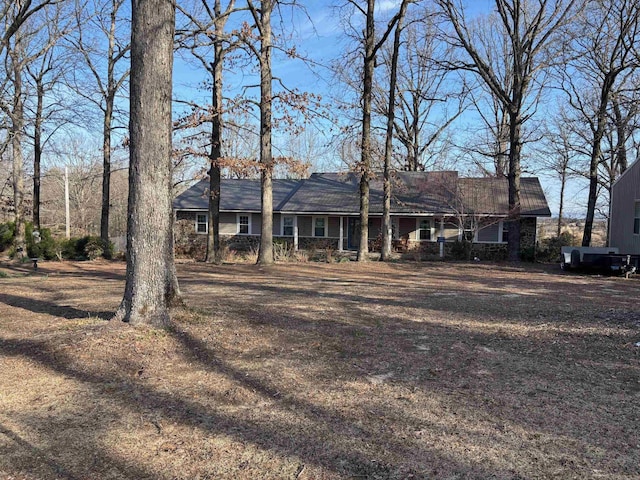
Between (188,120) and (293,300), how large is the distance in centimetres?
880

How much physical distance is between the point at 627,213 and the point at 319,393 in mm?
17639

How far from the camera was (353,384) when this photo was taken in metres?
4.07

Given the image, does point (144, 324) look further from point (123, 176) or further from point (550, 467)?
point (123, 176)

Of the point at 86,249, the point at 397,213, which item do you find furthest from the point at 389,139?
the point at 86,249

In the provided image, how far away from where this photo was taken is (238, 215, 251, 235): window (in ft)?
84.5

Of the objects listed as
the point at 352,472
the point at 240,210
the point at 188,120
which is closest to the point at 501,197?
the point at 240,210

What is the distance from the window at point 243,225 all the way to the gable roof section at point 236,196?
684mm

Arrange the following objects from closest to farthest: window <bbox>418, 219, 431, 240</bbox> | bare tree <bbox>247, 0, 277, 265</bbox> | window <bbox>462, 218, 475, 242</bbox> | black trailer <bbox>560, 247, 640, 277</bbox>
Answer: black trailer <bbox>560, 247, 640, 277</bbox> < bare tree <bbox>247, 0, 277, 265</bbox> < window <bbox>462, 218, 475, 242</bbox> < window <bbox>418, 219, 431, 240</bbox>

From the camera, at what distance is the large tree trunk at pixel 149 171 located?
5.39 meters

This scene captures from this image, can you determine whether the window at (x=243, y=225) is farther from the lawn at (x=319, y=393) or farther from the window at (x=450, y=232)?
the lawn at (x=319, y=393)

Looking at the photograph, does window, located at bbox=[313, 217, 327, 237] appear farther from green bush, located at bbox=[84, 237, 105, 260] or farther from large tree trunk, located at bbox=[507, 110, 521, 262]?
green bush, located at bbox=[84, 237, 105, 260]

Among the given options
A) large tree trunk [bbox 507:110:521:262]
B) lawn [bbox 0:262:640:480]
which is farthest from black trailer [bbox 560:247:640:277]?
lawn [bbox 0:262:640:480]

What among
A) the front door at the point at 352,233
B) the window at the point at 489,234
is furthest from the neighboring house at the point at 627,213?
the front door at the point at 352,233

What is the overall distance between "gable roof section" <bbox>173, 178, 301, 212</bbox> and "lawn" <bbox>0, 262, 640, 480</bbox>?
1830 cm
